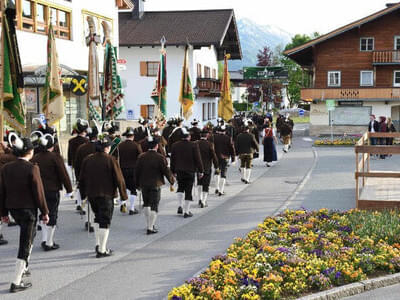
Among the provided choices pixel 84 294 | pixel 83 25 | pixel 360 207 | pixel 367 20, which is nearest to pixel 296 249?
pixel 84 294

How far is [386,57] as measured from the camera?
147ft

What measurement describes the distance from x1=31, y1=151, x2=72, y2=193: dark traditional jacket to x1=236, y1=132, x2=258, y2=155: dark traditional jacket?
8955 mm

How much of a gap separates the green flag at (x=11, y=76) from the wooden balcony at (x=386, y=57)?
38.5 m

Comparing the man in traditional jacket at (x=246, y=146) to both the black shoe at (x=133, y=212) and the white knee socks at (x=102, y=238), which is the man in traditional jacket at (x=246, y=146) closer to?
the black shoe at (x=133, y=212)

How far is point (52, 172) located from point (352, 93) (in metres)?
37.4

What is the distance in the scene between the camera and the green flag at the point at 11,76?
33.2 feet

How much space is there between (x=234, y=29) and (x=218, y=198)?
3324 centimetres

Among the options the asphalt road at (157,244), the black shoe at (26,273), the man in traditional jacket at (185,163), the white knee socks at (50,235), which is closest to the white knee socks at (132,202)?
the asphalt road at (157,244)

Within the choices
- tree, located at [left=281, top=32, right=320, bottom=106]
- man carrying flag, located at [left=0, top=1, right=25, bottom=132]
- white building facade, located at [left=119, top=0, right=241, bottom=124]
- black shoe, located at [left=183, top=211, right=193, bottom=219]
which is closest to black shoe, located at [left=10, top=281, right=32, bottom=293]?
man carrying flag, located at [left=0, top=1, right=25, bottom=132]

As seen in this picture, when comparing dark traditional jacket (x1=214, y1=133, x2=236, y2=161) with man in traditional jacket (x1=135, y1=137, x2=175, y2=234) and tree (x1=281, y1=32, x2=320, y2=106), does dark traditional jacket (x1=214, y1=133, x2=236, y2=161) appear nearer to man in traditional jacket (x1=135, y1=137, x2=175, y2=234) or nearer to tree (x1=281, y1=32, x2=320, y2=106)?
man in traditional jacket (x1=135, y1=137, x2=175, y2=234)

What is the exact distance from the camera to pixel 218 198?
15.3 meters

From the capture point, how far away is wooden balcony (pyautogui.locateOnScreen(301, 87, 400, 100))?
4347 cm

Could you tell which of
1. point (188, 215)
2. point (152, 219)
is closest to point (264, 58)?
point (188, 215)

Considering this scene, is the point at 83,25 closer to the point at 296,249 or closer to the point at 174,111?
the point at 174,111
